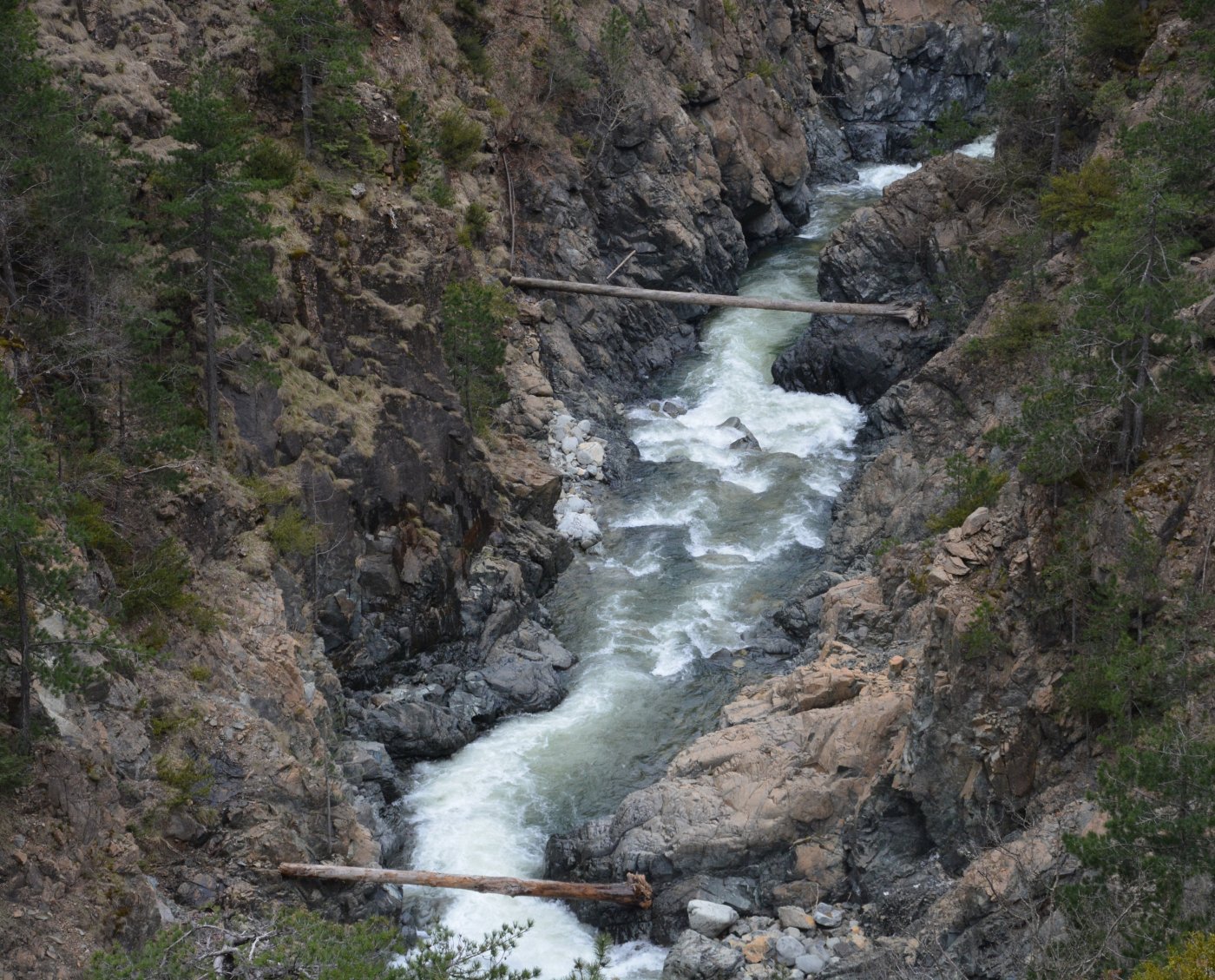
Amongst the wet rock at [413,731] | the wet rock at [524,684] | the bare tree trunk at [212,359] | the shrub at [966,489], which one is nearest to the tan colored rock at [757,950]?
the wet rock at [413,731]

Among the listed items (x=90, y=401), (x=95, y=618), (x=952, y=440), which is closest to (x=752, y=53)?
(x=952, y=440)

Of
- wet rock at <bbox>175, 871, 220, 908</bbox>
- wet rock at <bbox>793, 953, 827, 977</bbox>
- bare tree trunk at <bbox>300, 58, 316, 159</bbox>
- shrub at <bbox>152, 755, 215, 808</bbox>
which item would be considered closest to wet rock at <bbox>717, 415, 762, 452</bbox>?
bare tree trunk at <bbox>300, 58, 316, 159</bbox>

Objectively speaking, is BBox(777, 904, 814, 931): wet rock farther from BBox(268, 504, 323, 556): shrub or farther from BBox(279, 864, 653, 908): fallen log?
BBox(268, 504, 323, 556): shrub

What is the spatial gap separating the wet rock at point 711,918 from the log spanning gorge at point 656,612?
1.01m

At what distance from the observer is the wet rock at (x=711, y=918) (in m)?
19.3

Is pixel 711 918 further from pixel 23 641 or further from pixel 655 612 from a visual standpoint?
pixel 23 641

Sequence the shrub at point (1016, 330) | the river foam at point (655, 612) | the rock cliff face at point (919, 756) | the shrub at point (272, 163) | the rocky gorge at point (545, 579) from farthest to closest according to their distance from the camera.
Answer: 1. the shrub at point (1016, 330)
2. the shrub at point (272, 163)
3. the river foam at point (655, 612)
4. the rocky gorge at point (545, 579)
5. the rock cliff face at point (919, 756)

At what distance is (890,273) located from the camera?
131 feet

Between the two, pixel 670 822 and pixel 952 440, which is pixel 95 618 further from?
pixel 952 440

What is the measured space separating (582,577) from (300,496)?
31.9ft

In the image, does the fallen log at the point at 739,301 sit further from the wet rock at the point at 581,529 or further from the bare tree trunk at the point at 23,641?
the bare tree trunk at the point at 23,641

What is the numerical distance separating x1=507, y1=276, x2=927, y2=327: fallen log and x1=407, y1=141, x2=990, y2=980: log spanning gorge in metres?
3.34

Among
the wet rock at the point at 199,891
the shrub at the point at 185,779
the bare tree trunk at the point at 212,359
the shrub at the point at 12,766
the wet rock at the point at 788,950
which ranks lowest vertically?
the wet rock at the point at 788,950

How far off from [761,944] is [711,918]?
1092mm
